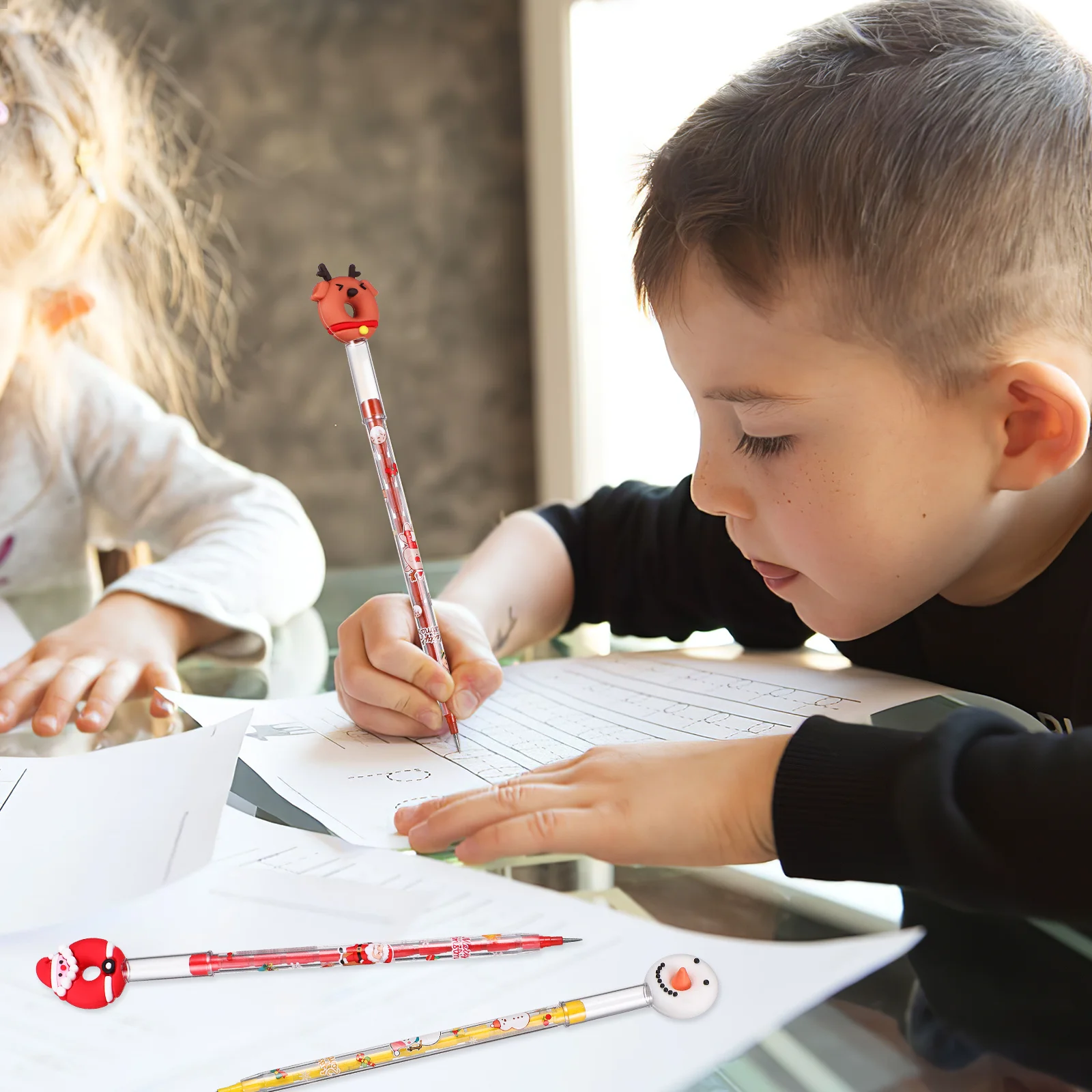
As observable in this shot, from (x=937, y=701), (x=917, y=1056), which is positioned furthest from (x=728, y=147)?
(x=917, y=1056)

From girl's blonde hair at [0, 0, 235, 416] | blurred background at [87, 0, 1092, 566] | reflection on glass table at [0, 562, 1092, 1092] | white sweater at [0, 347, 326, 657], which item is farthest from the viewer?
blurred background at [87, 0, 1092, 566]

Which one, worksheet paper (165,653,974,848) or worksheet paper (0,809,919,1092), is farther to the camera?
worksheet paper (165,653,974,848)

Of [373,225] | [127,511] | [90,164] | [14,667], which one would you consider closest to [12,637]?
[14,667]

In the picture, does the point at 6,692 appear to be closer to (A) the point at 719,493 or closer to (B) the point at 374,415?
(B) the point at 374,415

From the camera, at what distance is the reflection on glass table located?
25 cm

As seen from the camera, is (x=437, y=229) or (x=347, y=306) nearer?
(x=347, y=306)

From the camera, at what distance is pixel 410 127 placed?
4.92 feet

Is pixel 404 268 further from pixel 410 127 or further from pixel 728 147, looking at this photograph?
pixel 728 147

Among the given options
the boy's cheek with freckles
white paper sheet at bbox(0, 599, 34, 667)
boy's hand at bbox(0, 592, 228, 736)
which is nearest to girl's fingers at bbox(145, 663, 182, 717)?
boy's hand at bbox(0, 592, 228, 736)

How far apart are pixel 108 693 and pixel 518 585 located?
0.27 metres

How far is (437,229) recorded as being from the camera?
1527 mm

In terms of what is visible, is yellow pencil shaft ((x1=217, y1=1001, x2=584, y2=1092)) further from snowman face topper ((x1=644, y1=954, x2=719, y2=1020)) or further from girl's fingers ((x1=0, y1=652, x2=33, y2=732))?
girl's fingers ((x1=0, y1=652, x2=33, y2=732))

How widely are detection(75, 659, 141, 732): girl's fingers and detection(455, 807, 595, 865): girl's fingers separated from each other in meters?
0.29

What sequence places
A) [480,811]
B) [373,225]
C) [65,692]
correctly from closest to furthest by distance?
[480,811], [65,692], [373,225]
